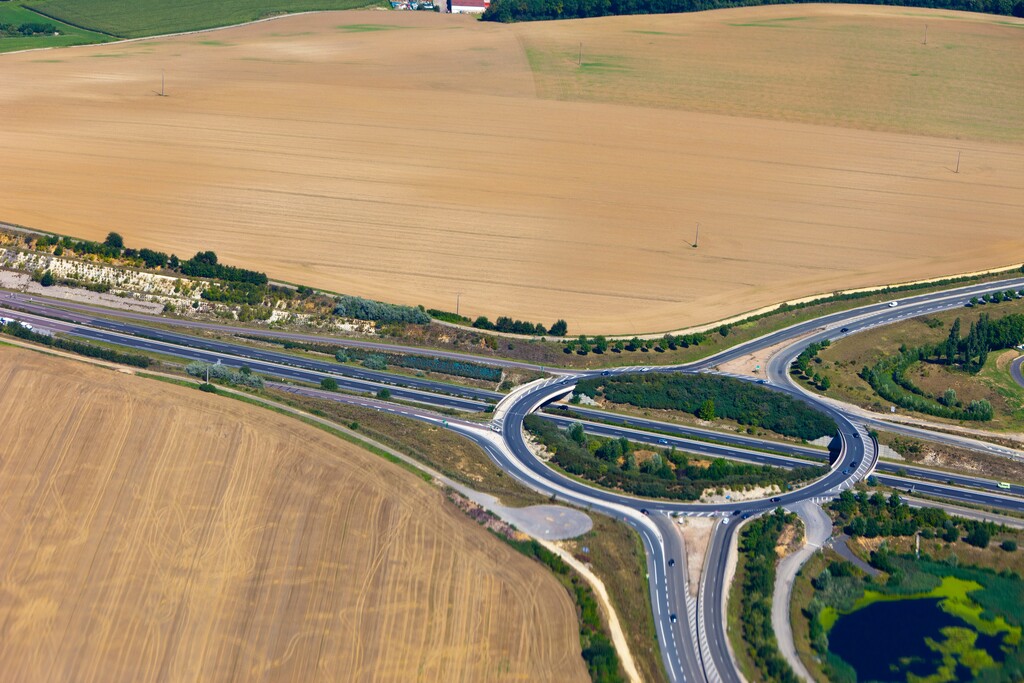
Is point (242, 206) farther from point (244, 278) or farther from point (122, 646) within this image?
point (122, 646)

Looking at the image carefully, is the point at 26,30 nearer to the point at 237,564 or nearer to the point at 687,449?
the point at 687,449

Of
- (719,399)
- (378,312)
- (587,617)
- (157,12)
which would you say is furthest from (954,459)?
(157,12)

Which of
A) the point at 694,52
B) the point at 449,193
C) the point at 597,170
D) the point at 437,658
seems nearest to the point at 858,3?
the point at 694,52

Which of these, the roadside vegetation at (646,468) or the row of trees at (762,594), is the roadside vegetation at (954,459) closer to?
the roadside vegetation at (646,468)

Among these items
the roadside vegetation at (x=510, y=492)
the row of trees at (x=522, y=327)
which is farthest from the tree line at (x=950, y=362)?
the roadside vegetation at (x=510, y=492)

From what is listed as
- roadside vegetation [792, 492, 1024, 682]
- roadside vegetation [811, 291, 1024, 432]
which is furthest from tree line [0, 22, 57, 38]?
roadside vegetation [792, 492, 1024, 682]

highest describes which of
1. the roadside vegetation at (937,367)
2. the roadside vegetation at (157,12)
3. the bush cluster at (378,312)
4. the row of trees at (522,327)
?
the roadside vegetation at (157,12)
